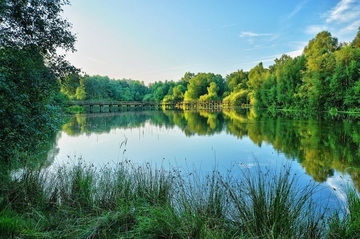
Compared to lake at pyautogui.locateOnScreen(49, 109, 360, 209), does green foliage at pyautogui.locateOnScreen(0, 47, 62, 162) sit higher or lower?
higher

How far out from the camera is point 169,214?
3.71 meters

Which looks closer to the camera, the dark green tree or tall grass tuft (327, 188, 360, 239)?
tall grass tuft (327, 188, 360, 239)

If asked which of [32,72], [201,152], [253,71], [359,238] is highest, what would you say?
[253,71]

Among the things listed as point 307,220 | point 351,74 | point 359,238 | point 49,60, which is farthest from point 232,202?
point 351,74

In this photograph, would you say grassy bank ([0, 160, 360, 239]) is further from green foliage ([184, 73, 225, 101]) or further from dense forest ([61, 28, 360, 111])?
green foliage ([184, 73, 225, 101])

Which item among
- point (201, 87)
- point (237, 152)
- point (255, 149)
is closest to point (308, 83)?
point (255, 149)

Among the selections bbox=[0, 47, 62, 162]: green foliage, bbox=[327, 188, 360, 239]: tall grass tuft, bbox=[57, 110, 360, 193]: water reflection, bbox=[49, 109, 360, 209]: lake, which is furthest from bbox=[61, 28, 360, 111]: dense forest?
bbox=[327, 188, 360, 239]: tall grass tuft

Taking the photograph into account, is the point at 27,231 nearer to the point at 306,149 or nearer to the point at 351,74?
the point at 306,149

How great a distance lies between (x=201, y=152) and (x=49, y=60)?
7.80m

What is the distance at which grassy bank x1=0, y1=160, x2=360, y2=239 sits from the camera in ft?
11.5

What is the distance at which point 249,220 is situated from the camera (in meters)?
3.64

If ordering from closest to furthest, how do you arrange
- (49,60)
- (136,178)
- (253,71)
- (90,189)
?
1. (90,189)
2. (136,178)
3. (49,60)
4. (253,71)

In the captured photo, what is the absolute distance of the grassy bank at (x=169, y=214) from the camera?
3498mm

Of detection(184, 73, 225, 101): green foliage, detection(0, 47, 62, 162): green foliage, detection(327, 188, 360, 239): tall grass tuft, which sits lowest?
detection(327, 188, 360, 239): tall grass tuft
